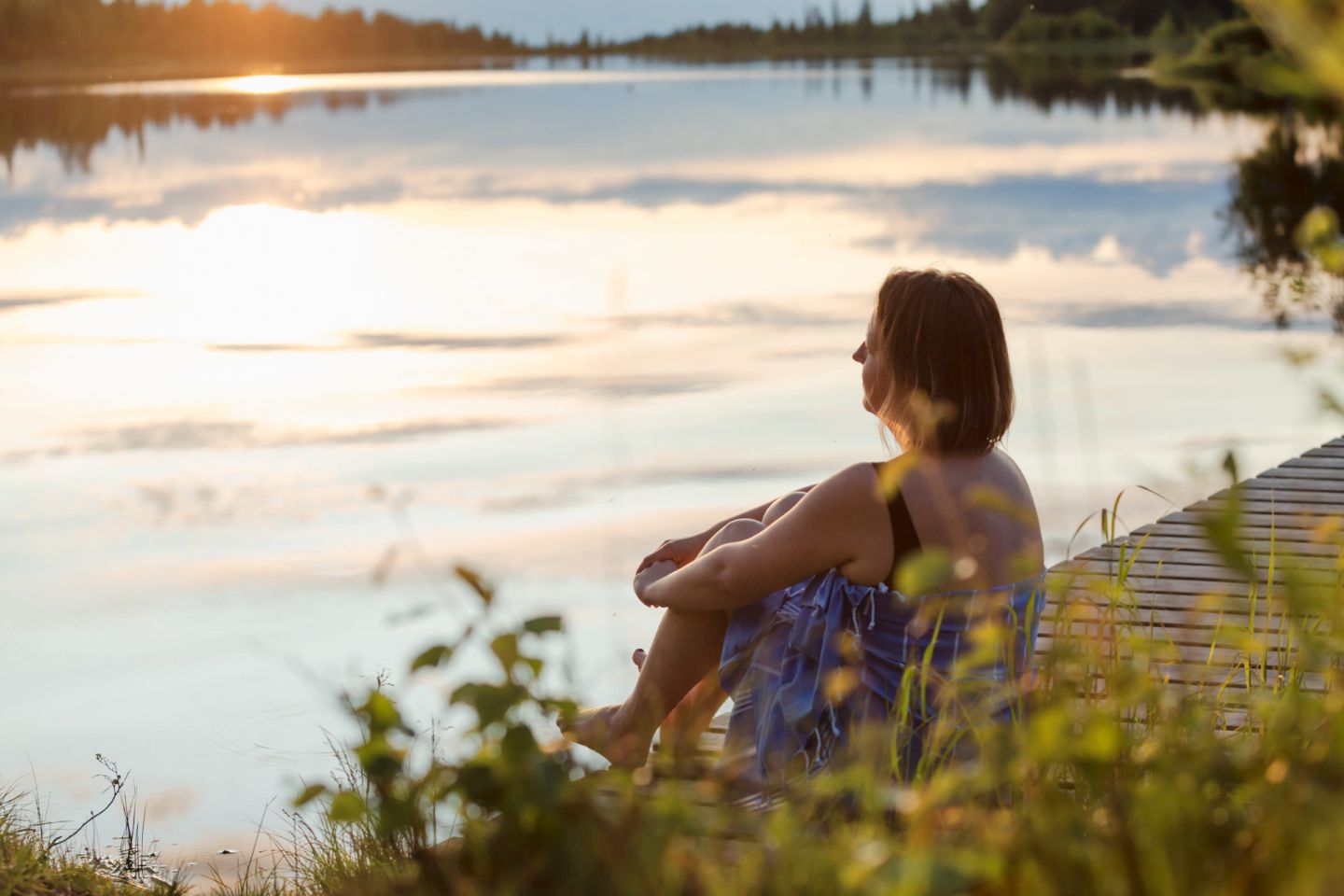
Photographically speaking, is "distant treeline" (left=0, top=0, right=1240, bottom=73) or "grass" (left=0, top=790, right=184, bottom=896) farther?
"distant treeline" (left=0, top=0, right=1240, bottom=73)

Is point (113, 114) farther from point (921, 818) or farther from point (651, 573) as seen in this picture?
point (921, 818)

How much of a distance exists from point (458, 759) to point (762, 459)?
5008 millimetres

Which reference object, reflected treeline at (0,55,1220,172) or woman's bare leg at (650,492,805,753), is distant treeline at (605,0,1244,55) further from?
woman's bare leg at (650,492,805,753)

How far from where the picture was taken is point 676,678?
3092 mm

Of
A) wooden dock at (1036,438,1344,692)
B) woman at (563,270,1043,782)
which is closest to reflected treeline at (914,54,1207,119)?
wooden dock at (1036,438,1344,692)

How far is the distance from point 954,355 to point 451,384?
19.1 feet

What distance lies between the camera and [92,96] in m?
30.5

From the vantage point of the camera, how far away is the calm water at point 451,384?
479cm

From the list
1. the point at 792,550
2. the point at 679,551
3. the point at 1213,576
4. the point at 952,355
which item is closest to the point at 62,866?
the point at 679,551

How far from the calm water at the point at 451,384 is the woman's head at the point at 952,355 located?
308 millimetres

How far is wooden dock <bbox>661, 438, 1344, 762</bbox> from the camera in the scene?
10.2ft

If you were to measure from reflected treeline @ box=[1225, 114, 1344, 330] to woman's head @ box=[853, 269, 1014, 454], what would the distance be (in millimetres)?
5214

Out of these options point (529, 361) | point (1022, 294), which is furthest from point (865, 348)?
point (1022, 294)

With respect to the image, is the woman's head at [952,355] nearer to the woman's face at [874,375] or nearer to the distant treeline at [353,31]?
the woman's face at [874,375]
